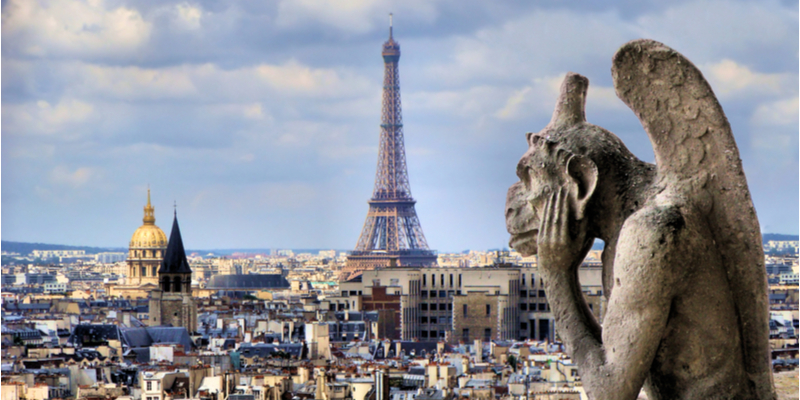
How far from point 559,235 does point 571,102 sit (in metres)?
0.28

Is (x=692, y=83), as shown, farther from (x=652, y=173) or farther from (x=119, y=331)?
(x=119, y=331)

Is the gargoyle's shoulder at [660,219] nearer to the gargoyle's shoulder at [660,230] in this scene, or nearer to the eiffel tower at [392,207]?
the gargoyle's shoulder at [660,230]

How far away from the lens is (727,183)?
2.59 m

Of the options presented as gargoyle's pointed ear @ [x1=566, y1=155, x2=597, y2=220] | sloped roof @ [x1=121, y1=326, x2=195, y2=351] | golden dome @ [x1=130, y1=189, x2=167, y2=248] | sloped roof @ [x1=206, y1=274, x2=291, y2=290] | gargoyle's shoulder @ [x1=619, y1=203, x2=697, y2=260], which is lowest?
sloped roof @ [x1=121, y1=326, x2=195, y2=351]

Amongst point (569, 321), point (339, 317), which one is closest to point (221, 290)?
point (339, 317)

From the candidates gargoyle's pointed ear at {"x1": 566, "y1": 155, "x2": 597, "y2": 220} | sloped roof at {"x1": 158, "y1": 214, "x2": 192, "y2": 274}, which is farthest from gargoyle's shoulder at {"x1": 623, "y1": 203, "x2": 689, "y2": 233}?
sloped roof at {"x1": 158, "y1": 214, "x2": 192, "y2": 274}

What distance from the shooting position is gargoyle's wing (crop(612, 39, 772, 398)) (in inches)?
102

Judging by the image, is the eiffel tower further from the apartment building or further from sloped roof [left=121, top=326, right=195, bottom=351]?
sloped roof [left=121, top=326, right=195, bottom=351]

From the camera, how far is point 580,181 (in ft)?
8.81

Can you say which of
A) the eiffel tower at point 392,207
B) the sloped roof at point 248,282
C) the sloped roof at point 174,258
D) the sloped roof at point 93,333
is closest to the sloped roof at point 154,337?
the sloped roof at point 93,333

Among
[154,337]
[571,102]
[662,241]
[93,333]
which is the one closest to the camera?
[662,241]

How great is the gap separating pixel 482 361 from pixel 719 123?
129 feet

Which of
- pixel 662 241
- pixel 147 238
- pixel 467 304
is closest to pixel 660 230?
pixel 662 241

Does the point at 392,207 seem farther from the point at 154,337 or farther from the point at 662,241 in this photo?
the point at 662,241
